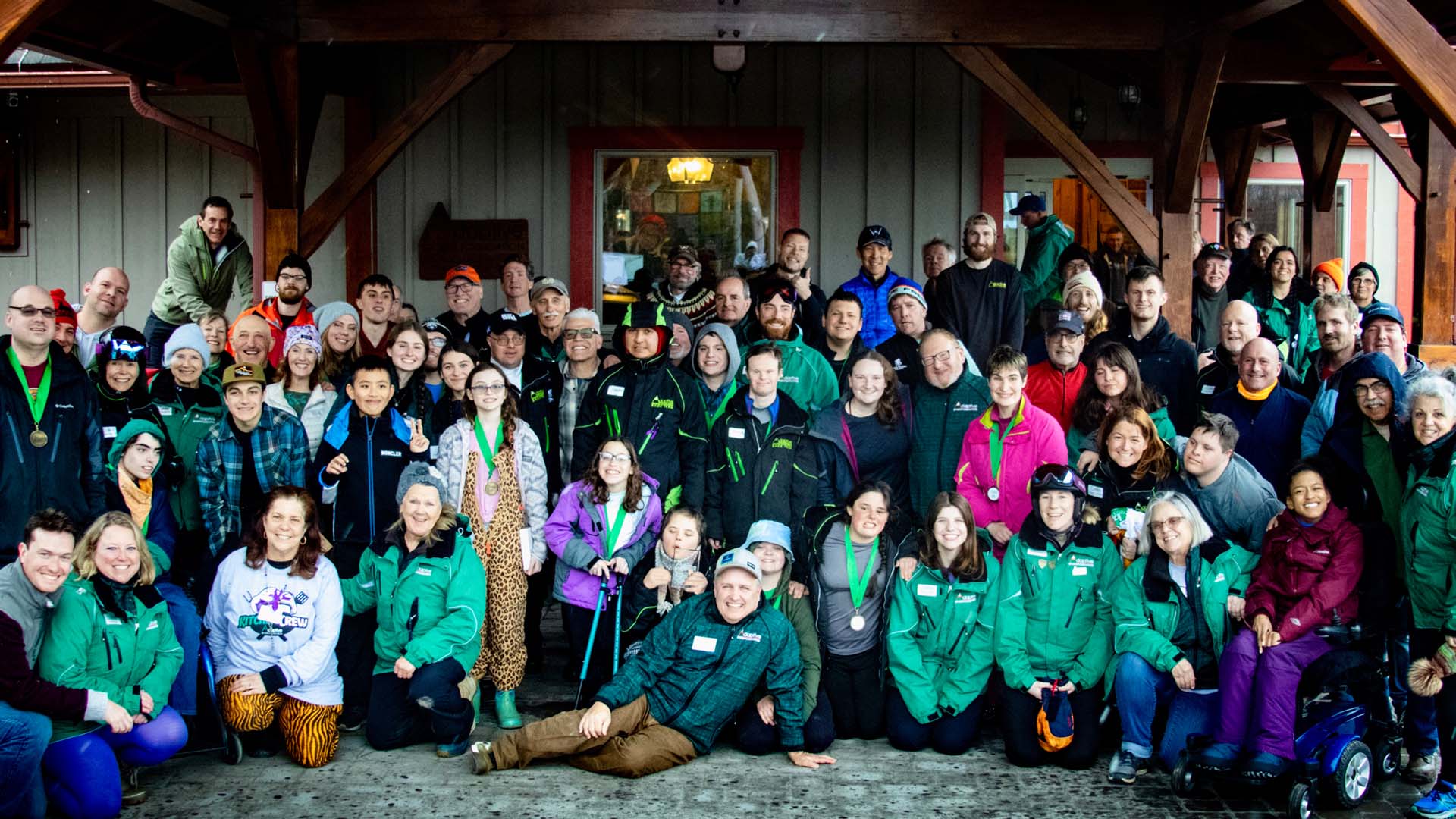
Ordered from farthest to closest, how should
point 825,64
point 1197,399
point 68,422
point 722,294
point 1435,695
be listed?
point 825,64 < point 722,294 < point 1197,399 < point 68,422 < point 1435,695

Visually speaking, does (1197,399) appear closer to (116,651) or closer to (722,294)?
(722,294)

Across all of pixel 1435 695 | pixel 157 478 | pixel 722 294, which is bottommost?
pixel 1435 695

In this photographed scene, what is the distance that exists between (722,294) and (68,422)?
3132 millimetres

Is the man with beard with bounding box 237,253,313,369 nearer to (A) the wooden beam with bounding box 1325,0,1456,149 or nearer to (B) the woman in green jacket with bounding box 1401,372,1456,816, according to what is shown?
(A) the wooden beam with bounding box 1325,0,1456,149

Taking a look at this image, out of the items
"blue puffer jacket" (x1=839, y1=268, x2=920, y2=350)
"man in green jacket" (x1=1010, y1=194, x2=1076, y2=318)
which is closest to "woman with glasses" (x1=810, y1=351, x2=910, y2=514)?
"blue puffer jacket" (x1=839, y1=268, x2=920, y2=350)

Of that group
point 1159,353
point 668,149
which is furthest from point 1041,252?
point 668,149

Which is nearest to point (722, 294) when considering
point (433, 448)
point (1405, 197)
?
point (433, 448)

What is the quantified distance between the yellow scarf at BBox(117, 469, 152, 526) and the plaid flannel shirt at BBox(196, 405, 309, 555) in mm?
218

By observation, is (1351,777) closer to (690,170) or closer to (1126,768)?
(1126,768)

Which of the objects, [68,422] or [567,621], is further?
[567,621]

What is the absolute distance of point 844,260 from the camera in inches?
369

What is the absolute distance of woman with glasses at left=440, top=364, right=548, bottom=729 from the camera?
18.9 feet

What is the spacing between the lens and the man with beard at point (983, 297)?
290 inches

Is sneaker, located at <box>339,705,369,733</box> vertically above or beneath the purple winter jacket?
beneath
